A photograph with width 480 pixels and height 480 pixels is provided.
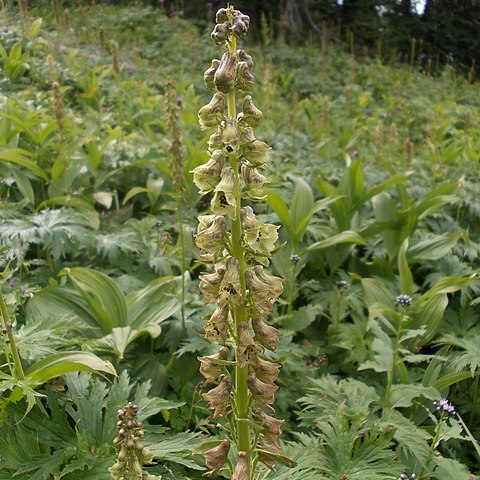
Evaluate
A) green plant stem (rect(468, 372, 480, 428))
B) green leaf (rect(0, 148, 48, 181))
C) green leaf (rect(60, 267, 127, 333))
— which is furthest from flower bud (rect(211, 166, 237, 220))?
green leaf (rect(0, 148, 48, 181))

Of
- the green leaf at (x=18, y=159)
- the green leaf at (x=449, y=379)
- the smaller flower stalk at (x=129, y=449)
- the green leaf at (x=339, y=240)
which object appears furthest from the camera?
the green leaf at (x=18, y=159)

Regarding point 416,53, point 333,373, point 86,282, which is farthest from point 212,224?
point 416,53

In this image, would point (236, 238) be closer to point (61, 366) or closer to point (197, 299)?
point (61, 366)

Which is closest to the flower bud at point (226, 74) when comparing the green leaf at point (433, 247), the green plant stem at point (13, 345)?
the green plant stem at point (13, 345)

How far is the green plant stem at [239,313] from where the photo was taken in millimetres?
1572

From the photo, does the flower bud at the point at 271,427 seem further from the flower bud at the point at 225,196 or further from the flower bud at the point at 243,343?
the flower bud at the point at 225,196

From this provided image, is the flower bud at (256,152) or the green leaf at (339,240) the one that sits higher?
the flower bud at (256,152)

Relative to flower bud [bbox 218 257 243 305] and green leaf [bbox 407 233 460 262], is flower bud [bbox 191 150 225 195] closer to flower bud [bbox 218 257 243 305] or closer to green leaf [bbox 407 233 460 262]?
flower bud [bbox 218 257 243 305]

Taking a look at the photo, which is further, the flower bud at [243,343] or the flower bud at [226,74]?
the flower bud at [243,343]

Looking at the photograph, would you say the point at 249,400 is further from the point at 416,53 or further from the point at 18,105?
the point at 416,53

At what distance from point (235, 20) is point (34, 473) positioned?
1817mm

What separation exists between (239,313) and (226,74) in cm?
69

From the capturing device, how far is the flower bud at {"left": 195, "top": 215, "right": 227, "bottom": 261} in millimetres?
1568

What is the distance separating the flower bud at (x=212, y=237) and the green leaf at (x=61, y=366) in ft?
3.51
